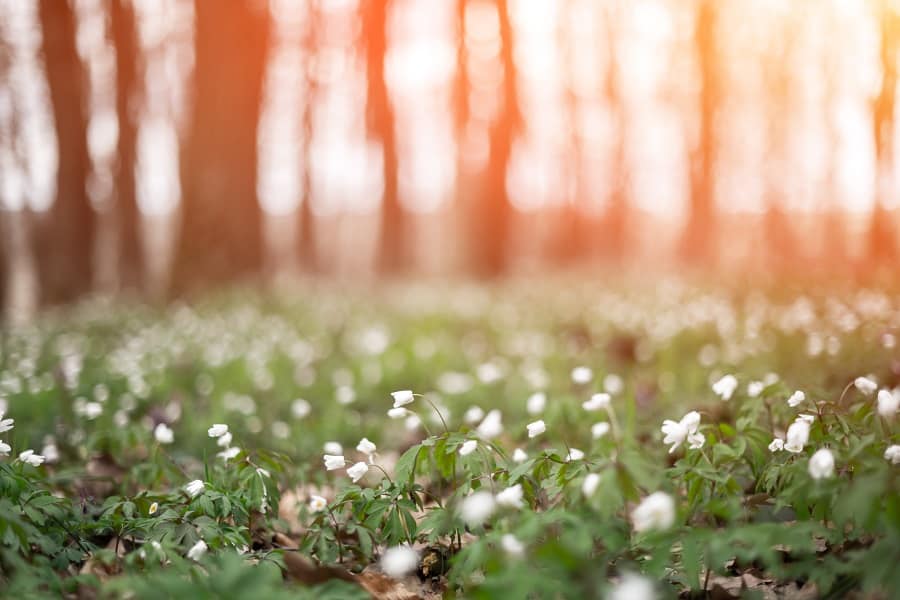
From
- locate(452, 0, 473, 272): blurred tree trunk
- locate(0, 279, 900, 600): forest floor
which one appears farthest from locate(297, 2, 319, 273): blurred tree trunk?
locate(0, 279, 900, 600): forest floor

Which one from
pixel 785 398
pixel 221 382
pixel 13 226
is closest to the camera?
pixel 785 398

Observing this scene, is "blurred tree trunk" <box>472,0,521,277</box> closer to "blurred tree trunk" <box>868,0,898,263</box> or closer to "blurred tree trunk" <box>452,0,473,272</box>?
"blurred tree trunk" <box>452,0,473,272</box>

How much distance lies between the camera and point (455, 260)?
731 inches

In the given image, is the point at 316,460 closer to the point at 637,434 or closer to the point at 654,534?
the point at 637,434

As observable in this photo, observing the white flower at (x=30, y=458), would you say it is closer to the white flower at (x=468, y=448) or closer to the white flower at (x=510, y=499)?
the white flower at (x=468, y=448)

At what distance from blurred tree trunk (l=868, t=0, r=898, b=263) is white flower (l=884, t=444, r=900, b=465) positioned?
714 cm

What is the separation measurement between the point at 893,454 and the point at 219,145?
10.2 m

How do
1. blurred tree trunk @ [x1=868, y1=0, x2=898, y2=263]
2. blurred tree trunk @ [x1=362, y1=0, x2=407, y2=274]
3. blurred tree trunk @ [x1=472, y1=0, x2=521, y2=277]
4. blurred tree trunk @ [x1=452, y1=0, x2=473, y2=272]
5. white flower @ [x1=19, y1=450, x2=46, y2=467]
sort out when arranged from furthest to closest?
blurred tree trunk @ [x1=452, y1=0, x2=473, y2=272], blurred tree trunk @ [x1=472, y1=0, x2=521, y2=277], blurred tree trunk @ [x1=362, y1=0, x2=407, y2=274], blurred tree trunk @ [x1=868, y1=0, x2=898, y2=263], white flower @ [x1=19, y1=450, x2=46, y2=467]

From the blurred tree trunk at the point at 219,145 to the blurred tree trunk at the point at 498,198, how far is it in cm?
710

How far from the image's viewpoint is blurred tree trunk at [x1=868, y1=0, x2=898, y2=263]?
24.9 feet

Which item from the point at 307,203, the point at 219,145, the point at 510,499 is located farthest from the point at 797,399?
the point at 307,203

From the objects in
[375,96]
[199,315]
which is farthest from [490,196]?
[199,315]

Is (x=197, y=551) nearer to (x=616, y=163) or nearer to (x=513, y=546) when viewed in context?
(x=513, y=546)

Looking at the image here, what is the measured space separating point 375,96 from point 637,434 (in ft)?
48.3
